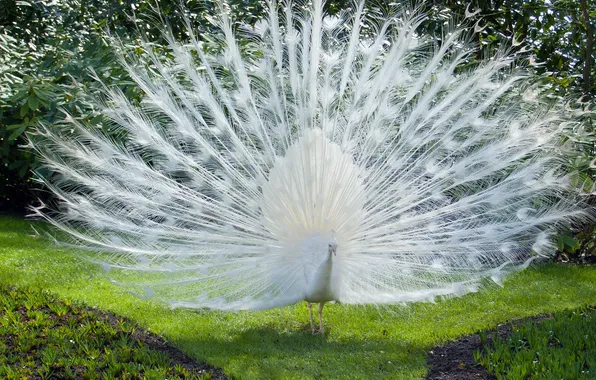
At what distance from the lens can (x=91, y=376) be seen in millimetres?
4188

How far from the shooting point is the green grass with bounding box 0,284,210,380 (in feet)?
13.9

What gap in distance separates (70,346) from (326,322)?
1.83m

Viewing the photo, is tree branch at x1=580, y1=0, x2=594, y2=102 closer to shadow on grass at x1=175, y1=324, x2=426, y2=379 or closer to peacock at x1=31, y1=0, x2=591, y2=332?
peacock at x1=31, y1=0, x2=591, y2=332

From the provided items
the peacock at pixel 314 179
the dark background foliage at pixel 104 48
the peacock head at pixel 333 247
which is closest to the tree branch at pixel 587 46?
the dark background foliage at pixel 104 48

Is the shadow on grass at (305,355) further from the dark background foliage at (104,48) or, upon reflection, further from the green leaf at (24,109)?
the green leaf at (24,109)

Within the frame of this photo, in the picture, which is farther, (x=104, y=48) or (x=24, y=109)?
(x=104, y=48)

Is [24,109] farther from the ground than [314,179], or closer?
closer

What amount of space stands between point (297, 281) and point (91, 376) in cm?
139

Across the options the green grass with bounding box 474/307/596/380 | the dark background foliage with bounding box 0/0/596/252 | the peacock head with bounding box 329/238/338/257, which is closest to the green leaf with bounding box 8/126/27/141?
the dark background foliage with bounding box 0/0/596/252

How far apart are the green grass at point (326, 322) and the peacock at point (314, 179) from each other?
0.98ft

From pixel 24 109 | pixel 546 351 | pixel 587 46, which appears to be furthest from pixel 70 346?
pixel 587 46

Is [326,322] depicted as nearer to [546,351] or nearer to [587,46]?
[546,351]

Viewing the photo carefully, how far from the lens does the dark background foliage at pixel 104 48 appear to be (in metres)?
7.05

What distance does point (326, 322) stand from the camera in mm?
5344
